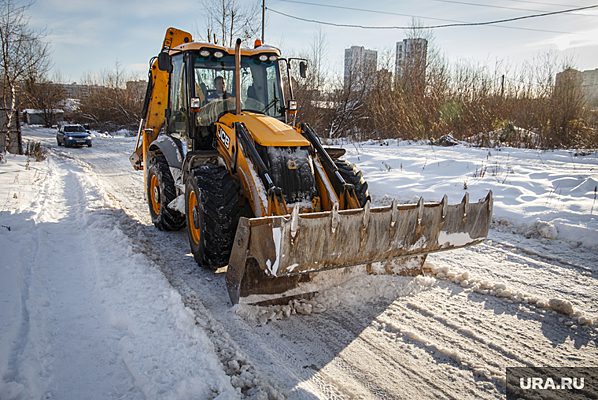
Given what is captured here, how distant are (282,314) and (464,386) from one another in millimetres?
1586

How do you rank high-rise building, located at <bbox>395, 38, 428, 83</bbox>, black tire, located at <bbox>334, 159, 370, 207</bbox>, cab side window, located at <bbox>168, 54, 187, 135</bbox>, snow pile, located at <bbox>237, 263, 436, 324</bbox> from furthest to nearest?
high-rise building, located at <bbox>395, 38, 428, 83</bbox>
cab side window, located at <bbox>168, 54, 187, 135</bbox>
black tire, located at <bbox>334, 159, 370, 207</bbox>
snow pile, located at <bbox>237, 263, 436, 324</bbox>

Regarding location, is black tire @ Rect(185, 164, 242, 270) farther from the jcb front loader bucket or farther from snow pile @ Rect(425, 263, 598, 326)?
snow pile @ Rect(425, 263, 598, 326)

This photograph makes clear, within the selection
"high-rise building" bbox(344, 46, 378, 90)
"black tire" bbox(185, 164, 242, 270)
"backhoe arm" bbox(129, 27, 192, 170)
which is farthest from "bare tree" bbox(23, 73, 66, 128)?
"black tire" bbox(185, 164, 242, 270)

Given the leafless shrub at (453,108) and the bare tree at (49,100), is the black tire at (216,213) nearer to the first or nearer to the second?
the leafless shrub at (453,108)

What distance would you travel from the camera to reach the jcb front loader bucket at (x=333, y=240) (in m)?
3.41

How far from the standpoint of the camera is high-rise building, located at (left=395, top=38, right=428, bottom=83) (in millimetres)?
20562

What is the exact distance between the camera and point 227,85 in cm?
554

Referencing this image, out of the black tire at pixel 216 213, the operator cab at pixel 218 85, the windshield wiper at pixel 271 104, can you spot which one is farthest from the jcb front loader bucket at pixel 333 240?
the windshield wiper at pixel 271 104

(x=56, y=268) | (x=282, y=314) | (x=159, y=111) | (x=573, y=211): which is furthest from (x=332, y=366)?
(x=159, y=111)

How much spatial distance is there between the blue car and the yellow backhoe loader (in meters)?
18.5

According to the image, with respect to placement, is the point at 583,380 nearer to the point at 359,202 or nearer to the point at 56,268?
the point at 359,202

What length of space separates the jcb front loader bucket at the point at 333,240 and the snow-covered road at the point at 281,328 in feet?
1.10

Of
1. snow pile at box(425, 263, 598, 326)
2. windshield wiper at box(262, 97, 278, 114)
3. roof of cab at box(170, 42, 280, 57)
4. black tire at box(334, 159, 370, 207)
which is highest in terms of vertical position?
roof of cab at box(170, 42, 280, 57)

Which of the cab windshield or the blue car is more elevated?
the cab windshield
